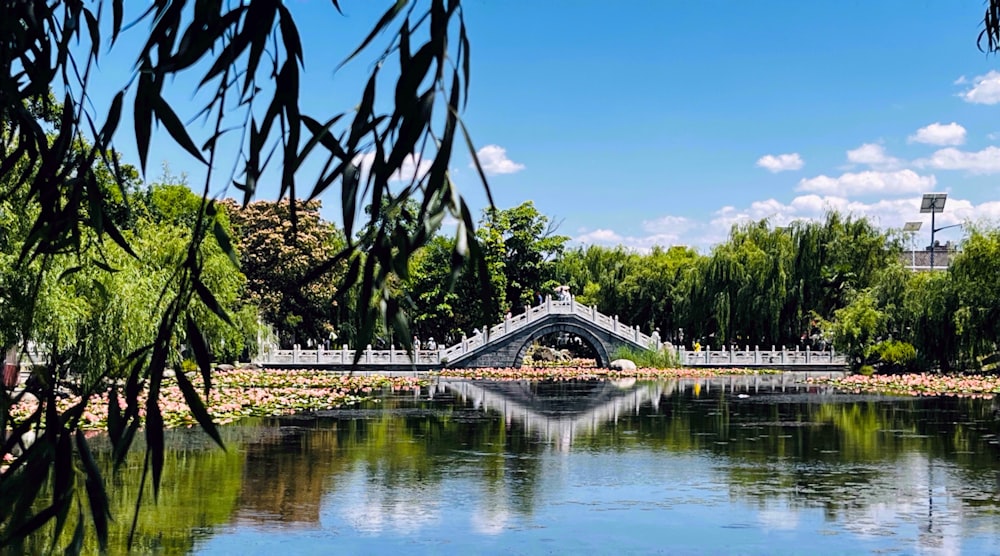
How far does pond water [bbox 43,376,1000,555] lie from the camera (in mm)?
8141

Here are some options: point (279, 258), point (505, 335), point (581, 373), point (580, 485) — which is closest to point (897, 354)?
point (581, 373)

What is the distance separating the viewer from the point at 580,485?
10.8 meters

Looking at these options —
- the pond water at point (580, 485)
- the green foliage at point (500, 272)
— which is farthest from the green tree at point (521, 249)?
the pond water at point (580, 485)

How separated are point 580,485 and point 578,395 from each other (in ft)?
46.6

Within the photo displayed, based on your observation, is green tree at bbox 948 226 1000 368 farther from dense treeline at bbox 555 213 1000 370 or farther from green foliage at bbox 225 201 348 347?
green foliage at bbox 225 201 348 347

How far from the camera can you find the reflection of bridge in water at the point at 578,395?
691 inches

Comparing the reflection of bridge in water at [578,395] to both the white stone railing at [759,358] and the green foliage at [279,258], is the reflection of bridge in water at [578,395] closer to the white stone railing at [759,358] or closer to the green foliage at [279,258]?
the white stone railing at [759,358]

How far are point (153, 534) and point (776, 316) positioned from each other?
104 ft

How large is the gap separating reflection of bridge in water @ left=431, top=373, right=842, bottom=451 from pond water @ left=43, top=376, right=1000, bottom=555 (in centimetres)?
19

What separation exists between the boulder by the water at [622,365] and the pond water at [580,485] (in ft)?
53.6

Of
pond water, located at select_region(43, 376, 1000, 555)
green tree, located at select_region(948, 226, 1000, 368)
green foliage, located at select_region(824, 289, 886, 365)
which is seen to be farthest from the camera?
green foliage, located at select_region(824, 289, 886, 365)

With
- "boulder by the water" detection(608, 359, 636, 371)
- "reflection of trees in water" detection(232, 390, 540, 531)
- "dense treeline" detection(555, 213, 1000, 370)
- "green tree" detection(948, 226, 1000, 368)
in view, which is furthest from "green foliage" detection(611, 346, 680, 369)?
"reflection of trees in water" detection(232, 390, 540, 531)

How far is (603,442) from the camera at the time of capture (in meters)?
14.7

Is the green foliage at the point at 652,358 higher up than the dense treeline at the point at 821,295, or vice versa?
the dense treeline at the point at 821,295
